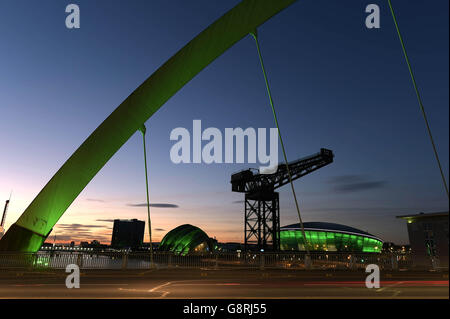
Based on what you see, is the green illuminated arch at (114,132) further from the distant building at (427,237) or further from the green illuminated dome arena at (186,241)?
the green illuminated dome arena at (186,241)

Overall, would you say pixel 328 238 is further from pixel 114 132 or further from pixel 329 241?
pixel 114 132

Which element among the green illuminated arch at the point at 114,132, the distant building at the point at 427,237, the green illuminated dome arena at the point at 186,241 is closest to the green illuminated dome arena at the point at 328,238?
the green illuminated dome arena at the point at 186,241

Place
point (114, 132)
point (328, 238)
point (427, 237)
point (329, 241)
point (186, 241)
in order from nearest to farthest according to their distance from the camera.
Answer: point (114, 132), point (427, 237), point (186, 241), point (329, 241), point (328, 238)

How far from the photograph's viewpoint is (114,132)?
54.9 ft

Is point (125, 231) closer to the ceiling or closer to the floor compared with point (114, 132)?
closer to the floor

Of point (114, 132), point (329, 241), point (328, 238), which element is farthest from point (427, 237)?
point (329, 241)

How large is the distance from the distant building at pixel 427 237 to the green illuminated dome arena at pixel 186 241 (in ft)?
104

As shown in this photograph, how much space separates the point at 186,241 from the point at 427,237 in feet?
111

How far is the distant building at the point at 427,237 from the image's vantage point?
17.5 m

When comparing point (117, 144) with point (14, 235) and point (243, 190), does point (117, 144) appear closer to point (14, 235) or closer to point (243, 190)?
point (14, 235)
